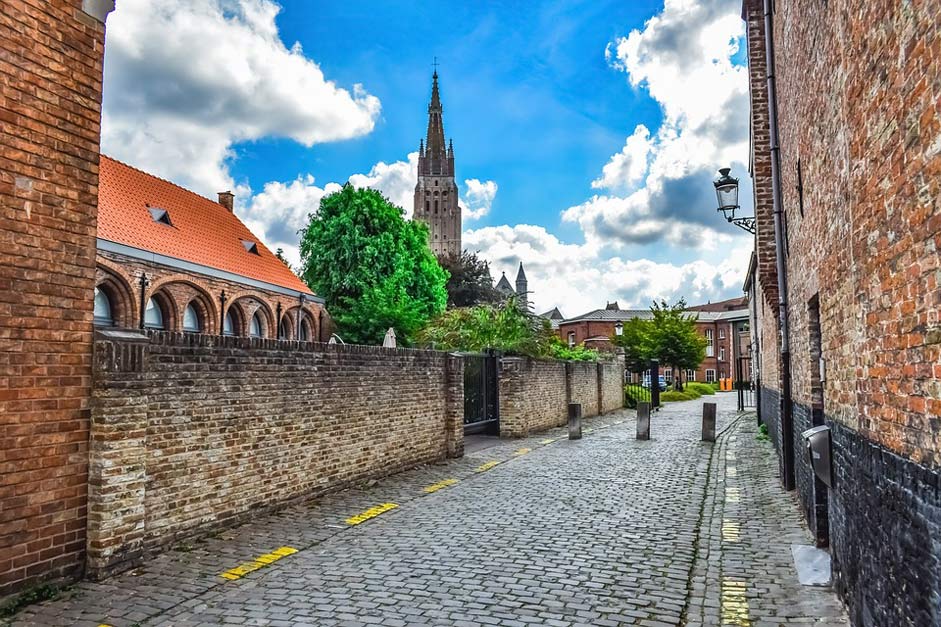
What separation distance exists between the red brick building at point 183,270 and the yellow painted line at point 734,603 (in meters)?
18.2

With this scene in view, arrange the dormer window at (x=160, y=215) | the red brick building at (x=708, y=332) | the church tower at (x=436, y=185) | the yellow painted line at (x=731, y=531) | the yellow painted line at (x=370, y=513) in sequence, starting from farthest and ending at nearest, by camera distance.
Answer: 1. the church tower at (x=436, y=185)
2. the red brick building at (x=708, y=332)
3. the dormer window at (x=160, y=215)
4. the yellow painted line at (x=370, y=513)
5. the yellow painted line at (x=731, y=531)

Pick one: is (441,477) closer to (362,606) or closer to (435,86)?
(362,606)

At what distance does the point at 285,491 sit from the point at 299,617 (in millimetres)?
3635

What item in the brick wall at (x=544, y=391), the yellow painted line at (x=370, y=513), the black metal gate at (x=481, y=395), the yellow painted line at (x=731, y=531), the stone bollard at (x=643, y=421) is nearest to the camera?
the yellow painted line at (x=731, y=531)

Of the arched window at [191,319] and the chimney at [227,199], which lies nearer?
the arched window at [191,319]

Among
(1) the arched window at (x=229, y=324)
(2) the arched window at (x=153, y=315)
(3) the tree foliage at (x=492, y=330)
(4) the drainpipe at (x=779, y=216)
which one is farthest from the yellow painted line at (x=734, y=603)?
(1) the arched window at (x=229, y=324)

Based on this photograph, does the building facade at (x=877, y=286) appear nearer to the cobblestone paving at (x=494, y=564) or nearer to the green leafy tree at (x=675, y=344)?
the cobblestone paving at (x=494, y=564)

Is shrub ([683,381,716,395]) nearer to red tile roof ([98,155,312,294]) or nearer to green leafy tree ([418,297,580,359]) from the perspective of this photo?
green leafy tree ([418,297,580,359])

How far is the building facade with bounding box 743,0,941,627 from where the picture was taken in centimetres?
288

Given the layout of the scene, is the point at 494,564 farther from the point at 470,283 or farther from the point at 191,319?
the point at 470,283

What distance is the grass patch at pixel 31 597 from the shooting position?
4.84 meters

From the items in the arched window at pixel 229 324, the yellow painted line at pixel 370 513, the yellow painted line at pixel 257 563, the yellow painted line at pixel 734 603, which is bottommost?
the yellow painted line at pixel 734 603

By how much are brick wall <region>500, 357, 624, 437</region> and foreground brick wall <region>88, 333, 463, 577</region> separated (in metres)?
6.59

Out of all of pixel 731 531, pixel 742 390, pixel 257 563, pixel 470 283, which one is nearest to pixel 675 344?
pixel 742 390
